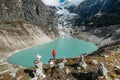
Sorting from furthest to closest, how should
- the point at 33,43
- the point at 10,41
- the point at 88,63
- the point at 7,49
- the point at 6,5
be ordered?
1. the point at 6,5
2. the point at 33,43
3. the point at 10,41
4. the point at 7,49
5. the point at 88,63

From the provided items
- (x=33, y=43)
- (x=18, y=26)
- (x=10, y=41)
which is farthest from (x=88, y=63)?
(x=18, y=26)

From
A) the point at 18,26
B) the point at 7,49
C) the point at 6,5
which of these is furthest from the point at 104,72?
the point at 6,5

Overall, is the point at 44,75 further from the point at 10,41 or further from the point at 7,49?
the point at 10,41

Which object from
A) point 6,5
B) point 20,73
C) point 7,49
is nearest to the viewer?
point 20,73

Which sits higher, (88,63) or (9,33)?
(88,63)

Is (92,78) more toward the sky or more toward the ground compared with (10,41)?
more toward the sky

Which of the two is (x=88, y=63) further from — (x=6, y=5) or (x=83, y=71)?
(x=6, y=5)

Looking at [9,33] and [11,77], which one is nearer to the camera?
[11,77]

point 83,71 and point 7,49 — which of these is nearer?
point 83,71

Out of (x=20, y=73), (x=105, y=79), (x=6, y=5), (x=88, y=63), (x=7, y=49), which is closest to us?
(x=105, y=79)

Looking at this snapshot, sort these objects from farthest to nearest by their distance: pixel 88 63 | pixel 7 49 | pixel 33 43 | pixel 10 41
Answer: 1. pixel 33 43
2. pixel 10 41
3. pixel 7 49
4. pixel 88 63
